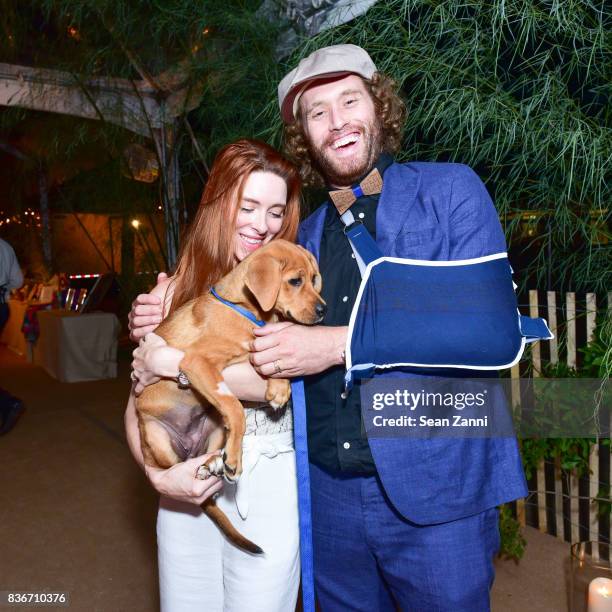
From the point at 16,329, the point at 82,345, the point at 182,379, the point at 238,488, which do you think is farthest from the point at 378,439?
the point at 16,329

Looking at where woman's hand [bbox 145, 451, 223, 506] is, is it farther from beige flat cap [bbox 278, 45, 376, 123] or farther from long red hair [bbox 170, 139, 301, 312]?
beige flat cap [bbox 278, 45, 376, 123]

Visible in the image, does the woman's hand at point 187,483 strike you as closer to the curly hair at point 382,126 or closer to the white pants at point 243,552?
the white pants at point 243,552

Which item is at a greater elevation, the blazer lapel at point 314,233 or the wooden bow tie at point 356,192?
the wooden bow tie at point 356,192

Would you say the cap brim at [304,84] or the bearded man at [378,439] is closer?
the bearded man at [378,439]

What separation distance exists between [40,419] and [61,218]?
8577 mm

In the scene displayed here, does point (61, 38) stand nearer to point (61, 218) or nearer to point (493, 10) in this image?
point (493, 10)

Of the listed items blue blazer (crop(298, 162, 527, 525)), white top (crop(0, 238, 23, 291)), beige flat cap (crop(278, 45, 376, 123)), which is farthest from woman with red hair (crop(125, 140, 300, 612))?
white top (crop(0, 238, 23, 291))

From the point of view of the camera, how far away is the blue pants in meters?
1.44

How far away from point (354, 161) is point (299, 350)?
538 mm

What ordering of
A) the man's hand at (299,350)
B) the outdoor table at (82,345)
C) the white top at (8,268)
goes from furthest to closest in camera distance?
the outdoor table at (82,345)
the white top at (8,268)
the man's hand at (299,350)

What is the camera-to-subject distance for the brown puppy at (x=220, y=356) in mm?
1469

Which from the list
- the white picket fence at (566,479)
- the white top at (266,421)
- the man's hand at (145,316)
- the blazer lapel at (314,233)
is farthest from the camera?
the white picket fence at (566,479)

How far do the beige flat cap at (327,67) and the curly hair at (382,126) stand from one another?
4cm

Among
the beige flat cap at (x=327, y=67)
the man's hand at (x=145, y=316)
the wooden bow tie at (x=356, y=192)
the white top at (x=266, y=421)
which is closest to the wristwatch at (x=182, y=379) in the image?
the white top at (x=266, y=421)
